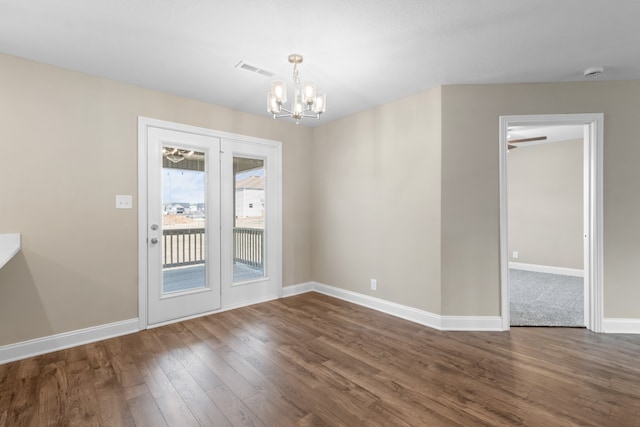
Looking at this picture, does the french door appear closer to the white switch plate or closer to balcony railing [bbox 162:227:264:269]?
balcony railing [bbox 162:227:264:269]

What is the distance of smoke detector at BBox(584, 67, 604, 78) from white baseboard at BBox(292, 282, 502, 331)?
2.56 metres

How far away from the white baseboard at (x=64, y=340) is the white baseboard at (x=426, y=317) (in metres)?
2.65

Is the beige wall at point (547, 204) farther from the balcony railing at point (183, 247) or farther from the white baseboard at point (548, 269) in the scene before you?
the balcony railing at point (183, 247)

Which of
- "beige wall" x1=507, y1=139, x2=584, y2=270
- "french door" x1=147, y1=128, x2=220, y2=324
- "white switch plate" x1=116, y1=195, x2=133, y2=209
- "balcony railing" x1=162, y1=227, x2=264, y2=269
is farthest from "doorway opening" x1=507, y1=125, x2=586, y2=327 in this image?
"white switch plate" x1=116, y1=195, x2=133, y2=209

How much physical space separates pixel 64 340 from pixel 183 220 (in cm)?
153

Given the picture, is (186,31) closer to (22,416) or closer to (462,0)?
(462,0)

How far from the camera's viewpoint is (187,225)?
3.53 m

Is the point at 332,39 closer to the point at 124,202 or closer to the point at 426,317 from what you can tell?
the point at 124,202

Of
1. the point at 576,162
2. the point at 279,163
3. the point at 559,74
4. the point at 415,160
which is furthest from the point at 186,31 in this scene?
the point at 576,162

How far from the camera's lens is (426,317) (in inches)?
130

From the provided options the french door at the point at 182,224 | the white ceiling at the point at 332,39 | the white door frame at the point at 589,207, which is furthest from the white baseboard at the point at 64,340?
the white door frame at the point at 589,207

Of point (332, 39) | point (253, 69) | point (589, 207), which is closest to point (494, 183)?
point (589, 207)

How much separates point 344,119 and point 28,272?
3.82m

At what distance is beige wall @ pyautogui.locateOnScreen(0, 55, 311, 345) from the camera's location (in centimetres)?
254
